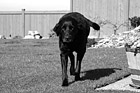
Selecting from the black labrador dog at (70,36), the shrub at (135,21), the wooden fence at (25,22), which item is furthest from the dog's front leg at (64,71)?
the wooden fence at (25,22)

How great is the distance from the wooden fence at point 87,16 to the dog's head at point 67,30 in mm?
16912

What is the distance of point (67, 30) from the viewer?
6.25 metres

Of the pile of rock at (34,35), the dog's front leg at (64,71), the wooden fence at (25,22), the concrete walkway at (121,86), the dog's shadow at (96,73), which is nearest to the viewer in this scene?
the concrete walkway at (121,86)

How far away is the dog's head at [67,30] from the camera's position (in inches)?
245

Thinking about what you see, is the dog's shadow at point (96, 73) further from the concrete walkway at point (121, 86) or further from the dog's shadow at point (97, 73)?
the concrete walkway at point (121, 86)

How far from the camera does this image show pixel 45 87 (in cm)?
631

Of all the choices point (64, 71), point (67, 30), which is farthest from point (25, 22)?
point (67, 30)

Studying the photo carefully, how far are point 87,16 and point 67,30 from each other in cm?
1840

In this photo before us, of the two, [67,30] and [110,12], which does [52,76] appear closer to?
[67,30]

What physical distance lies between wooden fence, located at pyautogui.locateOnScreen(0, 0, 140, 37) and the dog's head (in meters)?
16.9

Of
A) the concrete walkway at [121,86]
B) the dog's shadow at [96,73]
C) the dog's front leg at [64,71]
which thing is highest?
the dog's front leg at [64,71]

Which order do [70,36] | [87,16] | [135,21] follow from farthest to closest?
1. [87,16]
2. [135,21]
3. [70,36]

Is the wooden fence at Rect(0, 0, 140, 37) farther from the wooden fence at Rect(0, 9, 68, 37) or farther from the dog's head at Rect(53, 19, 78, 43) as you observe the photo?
the dog's head at Rect(53, 19, 78, 43)

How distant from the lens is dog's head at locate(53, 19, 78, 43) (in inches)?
245
